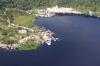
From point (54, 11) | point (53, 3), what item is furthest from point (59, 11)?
point (53, 3)

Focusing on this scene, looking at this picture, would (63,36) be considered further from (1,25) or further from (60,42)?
(1,25)

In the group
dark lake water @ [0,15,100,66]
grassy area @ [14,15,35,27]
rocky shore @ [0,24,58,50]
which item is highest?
grassy area @ [14,15,35,27]

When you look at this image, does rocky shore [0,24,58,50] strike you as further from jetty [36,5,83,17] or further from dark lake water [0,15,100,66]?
jetty [36,5,83,17]

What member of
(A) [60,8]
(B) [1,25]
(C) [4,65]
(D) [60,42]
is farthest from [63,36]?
(A) [60,8]

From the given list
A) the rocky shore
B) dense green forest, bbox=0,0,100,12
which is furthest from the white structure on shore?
the rocky shore

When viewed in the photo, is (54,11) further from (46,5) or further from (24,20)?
(24,20)

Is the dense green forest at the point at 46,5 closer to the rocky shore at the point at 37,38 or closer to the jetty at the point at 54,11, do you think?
the jetty at the point at 54,11

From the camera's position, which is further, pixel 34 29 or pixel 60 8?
pixel 60 8

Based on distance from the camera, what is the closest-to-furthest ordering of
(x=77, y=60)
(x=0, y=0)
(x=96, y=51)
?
(x=77, y=60) → (x=96, y=51) → (x=0, y=0)

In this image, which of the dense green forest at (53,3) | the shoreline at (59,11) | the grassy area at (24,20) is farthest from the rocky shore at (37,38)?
the dense green forest at (53,3)
